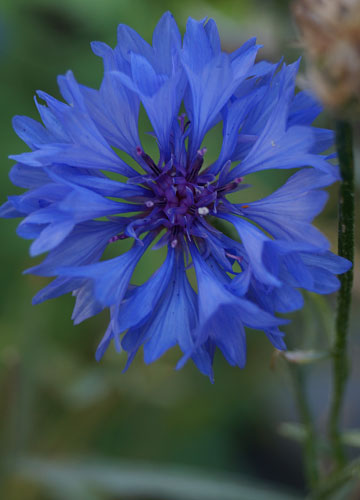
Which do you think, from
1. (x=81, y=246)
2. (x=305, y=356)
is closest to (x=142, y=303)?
(x=81, y=246)

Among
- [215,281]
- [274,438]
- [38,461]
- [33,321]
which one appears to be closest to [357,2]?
[215,281]

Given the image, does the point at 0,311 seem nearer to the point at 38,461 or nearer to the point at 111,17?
the point at 38,461

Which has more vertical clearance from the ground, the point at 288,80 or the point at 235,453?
the point at 288,80

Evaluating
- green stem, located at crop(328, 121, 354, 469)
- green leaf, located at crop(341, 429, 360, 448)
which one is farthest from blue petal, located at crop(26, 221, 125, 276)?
green leaf, located at crop(341, 429, 360, 448)

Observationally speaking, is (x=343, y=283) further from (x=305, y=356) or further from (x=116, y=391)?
(x=116, y=391)

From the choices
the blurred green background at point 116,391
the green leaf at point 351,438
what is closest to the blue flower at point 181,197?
the green leaf at point 351,438

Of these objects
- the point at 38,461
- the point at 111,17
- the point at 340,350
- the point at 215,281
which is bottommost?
the point at 38,461
